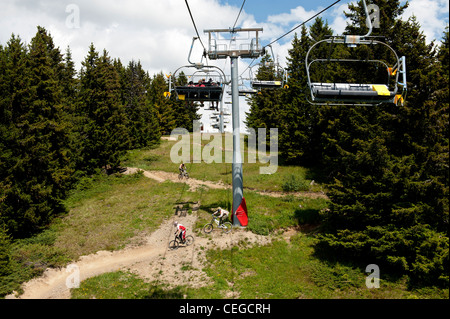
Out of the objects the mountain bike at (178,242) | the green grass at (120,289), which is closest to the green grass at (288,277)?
the green grass at (120,289)

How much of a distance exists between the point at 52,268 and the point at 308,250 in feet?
49.3

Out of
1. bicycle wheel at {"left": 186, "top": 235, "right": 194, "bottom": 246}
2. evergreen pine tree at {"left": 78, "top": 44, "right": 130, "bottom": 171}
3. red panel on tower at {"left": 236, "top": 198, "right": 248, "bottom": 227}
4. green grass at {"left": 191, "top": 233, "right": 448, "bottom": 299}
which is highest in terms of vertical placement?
evergreen pine tree at {"left": 78, "top": 44, "right": 130, "bottom": 171}

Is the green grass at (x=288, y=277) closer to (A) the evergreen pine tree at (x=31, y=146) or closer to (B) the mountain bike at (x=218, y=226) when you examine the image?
(B) the mountain bike at (x=218, y=226)

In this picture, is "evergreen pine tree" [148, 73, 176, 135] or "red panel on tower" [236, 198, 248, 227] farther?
"evergreen pine tree" [148, 73, 176, 135]

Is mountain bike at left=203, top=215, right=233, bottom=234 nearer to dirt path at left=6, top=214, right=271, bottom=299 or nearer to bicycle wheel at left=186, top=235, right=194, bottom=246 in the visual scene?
dirt path at left=6, top=214, right=271, bottom=299

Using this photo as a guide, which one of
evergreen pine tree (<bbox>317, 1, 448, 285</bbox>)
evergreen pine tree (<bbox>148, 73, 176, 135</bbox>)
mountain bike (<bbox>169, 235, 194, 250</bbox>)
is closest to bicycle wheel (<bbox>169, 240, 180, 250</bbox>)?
mountain bike (<bbox>169, 235, 194, 250</bbox>)

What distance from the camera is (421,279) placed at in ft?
40.5

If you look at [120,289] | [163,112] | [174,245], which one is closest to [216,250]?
[174,245]

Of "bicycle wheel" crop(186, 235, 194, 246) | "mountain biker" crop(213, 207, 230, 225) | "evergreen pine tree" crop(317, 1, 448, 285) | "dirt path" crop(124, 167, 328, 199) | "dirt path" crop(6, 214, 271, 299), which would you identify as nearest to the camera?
"evergreen pine tree" crop(317, 1, 448, 285)

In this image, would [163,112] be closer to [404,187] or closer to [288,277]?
[288,277]

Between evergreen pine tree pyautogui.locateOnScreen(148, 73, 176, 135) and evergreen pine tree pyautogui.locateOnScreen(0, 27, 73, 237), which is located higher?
evergreen pine tree pyautogui.locateOnScreen(148, 73, 176, 135)
